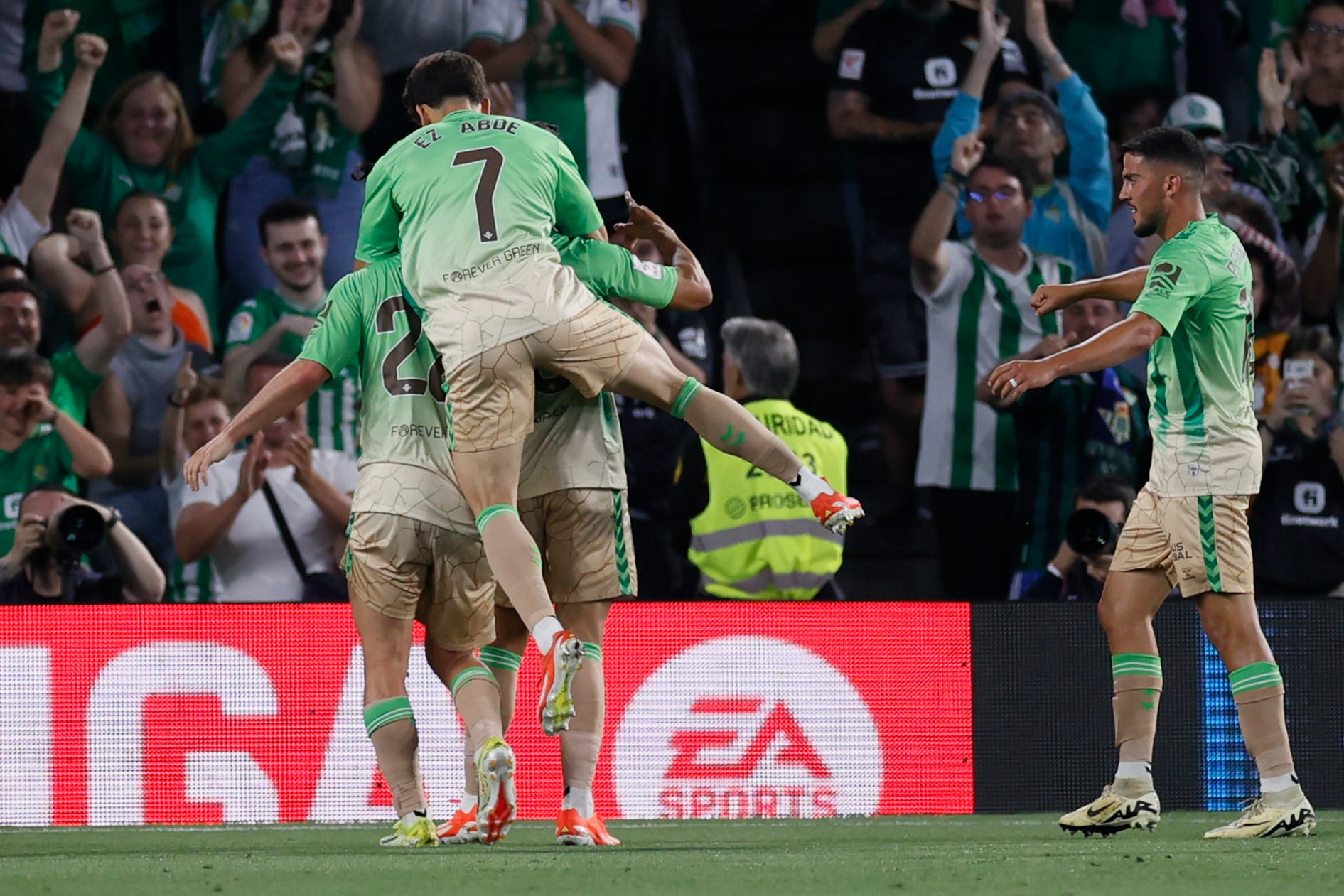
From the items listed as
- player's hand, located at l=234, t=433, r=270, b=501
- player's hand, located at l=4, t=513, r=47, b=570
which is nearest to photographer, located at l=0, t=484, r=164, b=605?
player's hand, located at l=4, t=513, r=47, b=570

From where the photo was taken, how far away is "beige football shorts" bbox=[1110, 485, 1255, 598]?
197 inches

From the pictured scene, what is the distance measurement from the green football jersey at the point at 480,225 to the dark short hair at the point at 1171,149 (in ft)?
5.36

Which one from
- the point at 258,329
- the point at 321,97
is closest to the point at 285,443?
the point at 258,329

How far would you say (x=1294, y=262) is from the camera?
28.5ft

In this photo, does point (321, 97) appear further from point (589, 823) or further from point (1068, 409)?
point (589, 823)

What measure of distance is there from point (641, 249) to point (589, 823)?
4.03m

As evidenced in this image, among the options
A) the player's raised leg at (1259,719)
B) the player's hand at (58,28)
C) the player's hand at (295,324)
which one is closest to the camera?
the player's raised leg at (1259,719)

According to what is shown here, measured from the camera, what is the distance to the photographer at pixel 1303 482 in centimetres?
816

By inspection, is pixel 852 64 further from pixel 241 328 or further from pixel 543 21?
pixel 241 328

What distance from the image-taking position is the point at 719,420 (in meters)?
4.67

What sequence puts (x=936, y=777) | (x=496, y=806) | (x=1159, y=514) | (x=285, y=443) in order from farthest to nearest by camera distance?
1. (x=285, y=443)
2. (x=936, y=777)
3. (x=1159, y=514)
4. (x=496, y=806)

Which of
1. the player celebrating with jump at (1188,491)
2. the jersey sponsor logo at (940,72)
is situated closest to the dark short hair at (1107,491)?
the jersey sponsor logo at (940,72)

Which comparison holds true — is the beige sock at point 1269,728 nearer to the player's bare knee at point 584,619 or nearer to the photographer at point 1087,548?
the player's bare knee at point 584,619

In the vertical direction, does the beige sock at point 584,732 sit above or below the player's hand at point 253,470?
below
